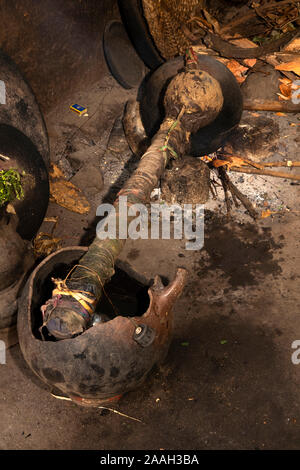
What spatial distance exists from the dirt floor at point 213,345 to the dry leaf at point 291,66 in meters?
1.70

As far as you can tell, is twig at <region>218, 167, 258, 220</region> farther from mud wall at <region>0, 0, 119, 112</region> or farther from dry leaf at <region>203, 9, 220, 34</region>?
dry leaf at <region>203, 9, 220, 34</region>

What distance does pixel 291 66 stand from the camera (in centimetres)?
809

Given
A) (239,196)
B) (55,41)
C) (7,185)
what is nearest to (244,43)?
(55,41)

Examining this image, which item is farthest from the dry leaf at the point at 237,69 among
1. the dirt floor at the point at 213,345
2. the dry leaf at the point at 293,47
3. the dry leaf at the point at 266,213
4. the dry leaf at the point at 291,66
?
the dry leaf at the point at 266,213

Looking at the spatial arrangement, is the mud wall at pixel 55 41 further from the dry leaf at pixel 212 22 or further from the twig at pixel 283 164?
the twig at pixel 283 164

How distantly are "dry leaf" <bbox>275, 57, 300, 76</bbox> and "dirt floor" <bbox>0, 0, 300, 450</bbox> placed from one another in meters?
1.70

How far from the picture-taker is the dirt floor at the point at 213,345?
4.10m

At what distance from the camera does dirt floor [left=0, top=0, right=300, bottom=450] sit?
4.10 meters

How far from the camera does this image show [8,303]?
15.7 feet
